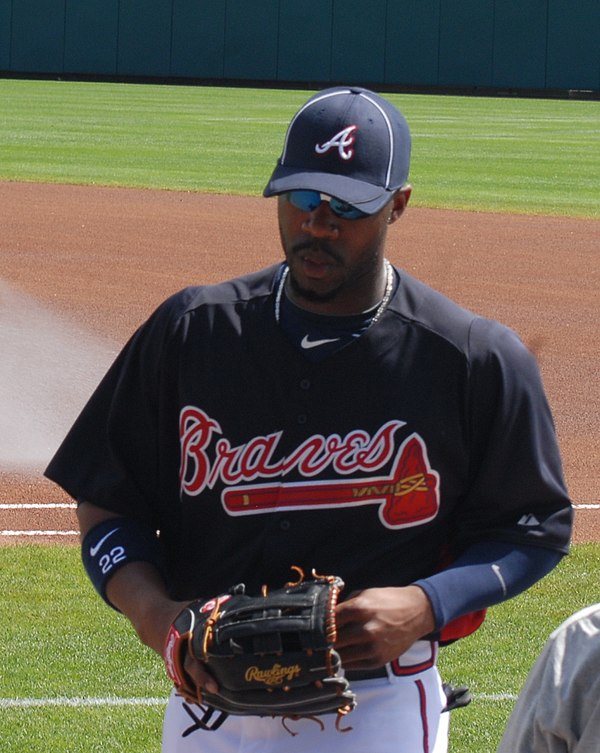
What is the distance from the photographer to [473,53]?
43.9 meters

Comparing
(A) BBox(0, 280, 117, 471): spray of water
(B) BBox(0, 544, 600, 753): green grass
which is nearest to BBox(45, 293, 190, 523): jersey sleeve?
(B) BBox(0, 544, 600, 753): green grass

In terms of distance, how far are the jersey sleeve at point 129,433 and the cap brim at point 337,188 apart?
31 cm

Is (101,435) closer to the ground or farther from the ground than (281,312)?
closer to the ground

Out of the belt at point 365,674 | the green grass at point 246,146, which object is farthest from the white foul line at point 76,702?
the green grass at point 246,146

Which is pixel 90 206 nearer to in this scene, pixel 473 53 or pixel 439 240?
pixel 439 240

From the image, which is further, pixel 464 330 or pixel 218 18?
pixel 218 18

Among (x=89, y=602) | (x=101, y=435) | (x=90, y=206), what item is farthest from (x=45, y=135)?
(x=101, y=435)

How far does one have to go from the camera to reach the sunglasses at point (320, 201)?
2.14 metres

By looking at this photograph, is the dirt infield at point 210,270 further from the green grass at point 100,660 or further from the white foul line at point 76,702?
the white foul line at point 76,702

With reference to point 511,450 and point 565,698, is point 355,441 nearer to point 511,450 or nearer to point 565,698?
point 511,450

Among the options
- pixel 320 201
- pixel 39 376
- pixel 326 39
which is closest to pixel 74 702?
pixel 320 201

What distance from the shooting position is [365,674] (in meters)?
2.22

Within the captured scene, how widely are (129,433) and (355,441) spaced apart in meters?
0.43

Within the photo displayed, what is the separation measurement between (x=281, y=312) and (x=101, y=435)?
0.41 meters
